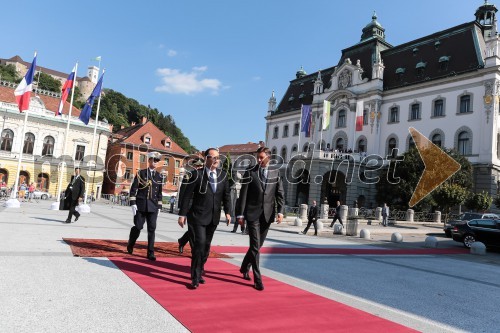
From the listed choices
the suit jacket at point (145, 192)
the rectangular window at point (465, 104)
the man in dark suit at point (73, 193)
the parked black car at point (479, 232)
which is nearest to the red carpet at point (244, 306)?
the suit jacket at point (145, 192)

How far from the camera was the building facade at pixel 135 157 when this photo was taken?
5512 cm

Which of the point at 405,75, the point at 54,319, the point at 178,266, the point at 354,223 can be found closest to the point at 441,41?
the point at 405,75

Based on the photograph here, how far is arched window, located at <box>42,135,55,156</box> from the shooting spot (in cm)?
4726

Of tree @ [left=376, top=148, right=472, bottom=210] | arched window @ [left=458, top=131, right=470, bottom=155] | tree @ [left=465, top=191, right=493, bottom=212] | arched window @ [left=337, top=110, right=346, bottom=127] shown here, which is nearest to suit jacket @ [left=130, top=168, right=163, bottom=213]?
tree @ [left=376, top=148, right=472, bottom=210]

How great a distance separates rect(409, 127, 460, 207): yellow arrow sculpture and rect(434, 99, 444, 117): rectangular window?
6631 millimetres

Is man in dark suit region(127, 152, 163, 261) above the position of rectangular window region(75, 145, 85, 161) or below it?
below

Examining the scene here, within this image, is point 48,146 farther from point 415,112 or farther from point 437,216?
point 437,216

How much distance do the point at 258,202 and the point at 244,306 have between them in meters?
1.76

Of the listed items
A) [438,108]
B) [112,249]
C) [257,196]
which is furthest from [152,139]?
[257,196]

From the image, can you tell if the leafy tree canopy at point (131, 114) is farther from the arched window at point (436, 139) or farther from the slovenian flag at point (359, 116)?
the arched window at point (436, 139)

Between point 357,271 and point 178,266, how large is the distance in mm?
4011

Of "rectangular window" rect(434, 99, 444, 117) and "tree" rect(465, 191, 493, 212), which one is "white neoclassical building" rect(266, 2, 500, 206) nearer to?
"rectangular window" rect(434, 99, 444, 117)

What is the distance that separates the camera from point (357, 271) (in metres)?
8.23

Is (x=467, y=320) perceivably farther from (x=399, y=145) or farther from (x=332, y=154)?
(x=399, y=145)
